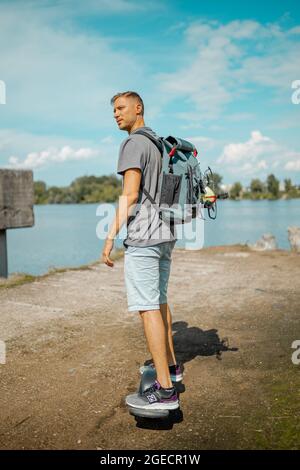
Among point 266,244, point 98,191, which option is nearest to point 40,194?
point 98,191

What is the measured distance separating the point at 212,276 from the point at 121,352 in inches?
198

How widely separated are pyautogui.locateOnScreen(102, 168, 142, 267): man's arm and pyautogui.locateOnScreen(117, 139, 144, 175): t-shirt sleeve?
1.5 inches

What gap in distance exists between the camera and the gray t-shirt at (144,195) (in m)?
3.57

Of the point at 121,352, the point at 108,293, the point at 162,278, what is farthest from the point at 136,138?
the point at 108,293

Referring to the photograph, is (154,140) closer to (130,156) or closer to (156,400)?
(130,156)

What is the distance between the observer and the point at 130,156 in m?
3.55

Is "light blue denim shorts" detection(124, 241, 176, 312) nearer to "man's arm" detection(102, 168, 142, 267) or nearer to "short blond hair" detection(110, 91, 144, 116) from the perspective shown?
"man's arm" detection(102, 168, 142, 267)

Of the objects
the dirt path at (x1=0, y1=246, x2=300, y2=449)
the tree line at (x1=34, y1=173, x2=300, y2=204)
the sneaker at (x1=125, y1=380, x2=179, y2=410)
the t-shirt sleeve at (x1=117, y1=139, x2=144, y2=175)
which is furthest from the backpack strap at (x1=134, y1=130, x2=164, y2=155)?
the tree line at (x1=34, y1=173, x2=300, y2=204)

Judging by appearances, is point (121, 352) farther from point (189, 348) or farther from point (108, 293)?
point (108, 293)

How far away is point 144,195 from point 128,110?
720mm

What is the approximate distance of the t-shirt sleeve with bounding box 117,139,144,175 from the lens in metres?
3.52

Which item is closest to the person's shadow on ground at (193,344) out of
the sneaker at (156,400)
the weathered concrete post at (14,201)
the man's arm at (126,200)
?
the sneaker at (156,400)

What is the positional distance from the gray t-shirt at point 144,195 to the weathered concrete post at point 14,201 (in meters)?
7.09
